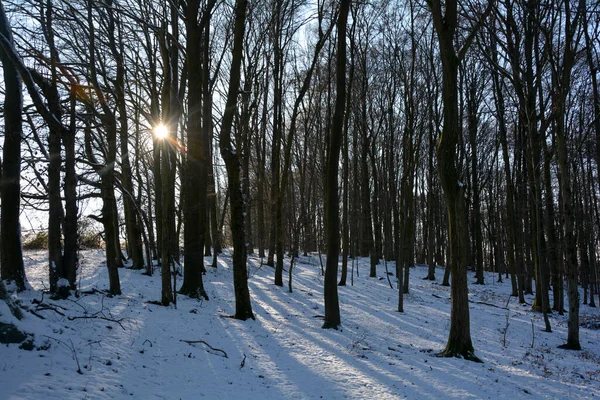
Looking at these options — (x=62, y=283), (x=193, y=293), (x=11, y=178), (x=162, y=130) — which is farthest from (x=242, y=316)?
(x=11, y=178)

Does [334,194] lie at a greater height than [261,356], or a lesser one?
greater

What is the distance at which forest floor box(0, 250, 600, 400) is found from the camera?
448 centimetres

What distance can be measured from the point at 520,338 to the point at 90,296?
37.1 feet

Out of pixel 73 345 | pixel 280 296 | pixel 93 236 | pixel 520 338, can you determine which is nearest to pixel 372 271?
pixel 280 296

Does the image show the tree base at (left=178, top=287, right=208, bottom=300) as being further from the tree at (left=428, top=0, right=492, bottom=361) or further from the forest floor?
the tree at (left=428, top=0, right=492, bottom=361)

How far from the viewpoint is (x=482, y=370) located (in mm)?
6828

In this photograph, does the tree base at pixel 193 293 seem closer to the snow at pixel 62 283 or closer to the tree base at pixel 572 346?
the snow at pixel 62 283

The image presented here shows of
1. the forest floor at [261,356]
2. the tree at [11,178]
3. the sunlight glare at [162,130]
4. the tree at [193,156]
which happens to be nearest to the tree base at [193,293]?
the tree at [193,156]

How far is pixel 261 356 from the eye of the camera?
6.68m

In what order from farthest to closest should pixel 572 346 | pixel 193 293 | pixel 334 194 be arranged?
1. pixel 193 293
2. pixel 572 346
3. pixel 334 194

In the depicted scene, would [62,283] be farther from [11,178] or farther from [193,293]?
[193,293]

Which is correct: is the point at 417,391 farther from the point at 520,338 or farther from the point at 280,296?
the point at 280,296

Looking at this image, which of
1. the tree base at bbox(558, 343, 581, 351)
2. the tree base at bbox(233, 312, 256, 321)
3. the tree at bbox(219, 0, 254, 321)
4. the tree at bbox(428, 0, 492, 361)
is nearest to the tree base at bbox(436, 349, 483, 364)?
the tree at bbox(428, 0, 492, 361)

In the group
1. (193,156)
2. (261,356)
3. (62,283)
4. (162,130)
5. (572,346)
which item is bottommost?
(572,346)
